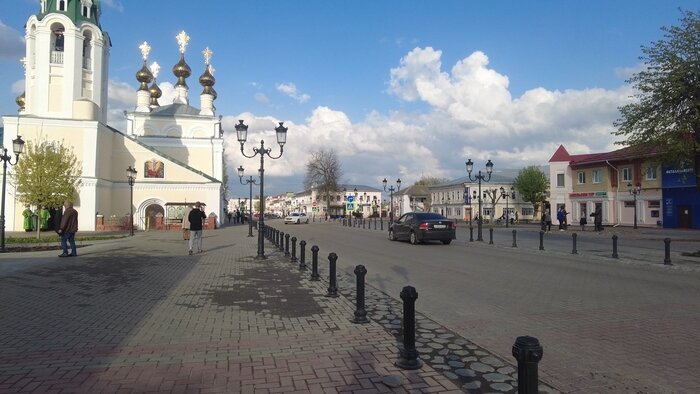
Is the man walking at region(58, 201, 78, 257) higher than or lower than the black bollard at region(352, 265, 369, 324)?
higher

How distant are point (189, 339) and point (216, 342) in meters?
0.41

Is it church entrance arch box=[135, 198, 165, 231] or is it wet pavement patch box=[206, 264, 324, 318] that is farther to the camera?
church entrance arch box=[135, 198, 165, 231]

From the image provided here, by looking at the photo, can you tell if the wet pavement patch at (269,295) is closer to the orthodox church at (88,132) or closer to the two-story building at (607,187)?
the orthodox church at (88,132)

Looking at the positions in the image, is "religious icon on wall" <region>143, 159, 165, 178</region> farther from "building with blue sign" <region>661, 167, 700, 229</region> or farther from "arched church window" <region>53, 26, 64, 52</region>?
"building with blue sign" <region>661, 167, 700, 229</region>

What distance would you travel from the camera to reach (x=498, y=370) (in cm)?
469

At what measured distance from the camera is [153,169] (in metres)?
42.2

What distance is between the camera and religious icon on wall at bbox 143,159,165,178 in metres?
42.1

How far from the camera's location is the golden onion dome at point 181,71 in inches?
2363

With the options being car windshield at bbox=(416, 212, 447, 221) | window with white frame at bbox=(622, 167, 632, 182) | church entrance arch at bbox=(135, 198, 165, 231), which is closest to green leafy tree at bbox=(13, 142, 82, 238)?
church entrance arch at bbox=(135, 198, 165, 231)

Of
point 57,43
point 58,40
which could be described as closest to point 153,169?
point 57,43

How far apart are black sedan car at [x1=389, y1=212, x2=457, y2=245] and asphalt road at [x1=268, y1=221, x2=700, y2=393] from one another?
580 cm

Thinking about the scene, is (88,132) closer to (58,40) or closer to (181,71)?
(58,40)

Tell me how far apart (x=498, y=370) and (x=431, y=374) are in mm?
703

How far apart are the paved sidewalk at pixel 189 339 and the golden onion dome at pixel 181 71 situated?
54.7 m
